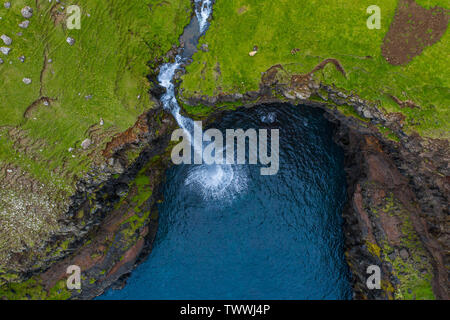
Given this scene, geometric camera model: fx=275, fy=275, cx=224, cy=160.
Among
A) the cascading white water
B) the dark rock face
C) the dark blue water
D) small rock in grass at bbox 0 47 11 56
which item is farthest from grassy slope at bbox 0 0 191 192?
the dark blue water

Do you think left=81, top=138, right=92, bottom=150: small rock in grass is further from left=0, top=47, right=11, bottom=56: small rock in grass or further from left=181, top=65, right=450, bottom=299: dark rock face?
left=0, top=47, right=11, bottom=56: small rock in grass

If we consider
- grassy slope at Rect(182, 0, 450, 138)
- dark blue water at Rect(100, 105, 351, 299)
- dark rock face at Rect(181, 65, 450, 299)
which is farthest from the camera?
dark blue water at Rect(100, 105, 351, 299)

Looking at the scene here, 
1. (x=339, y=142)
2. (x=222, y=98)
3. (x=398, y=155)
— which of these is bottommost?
(x=398, y=155)

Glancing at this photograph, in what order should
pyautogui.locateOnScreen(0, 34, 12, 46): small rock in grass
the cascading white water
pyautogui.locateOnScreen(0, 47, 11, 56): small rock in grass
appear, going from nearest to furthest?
pyautogui.locateOnScreen(0, 34, 12, 46): small rock in grass, pyautogui.locateOnScreen(0, 47, 11, 56): small rock in grass, the cascading white water

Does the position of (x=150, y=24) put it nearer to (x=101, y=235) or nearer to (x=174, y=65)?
(x=174, y=65)

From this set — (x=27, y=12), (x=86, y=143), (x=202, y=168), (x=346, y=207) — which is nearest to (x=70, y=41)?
(x=27, y=12)

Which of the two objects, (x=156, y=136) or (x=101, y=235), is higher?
(x=156, y=136)

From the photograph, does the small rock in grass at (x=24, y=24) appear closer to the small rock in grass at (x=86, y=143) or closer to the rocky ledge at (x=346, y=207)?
the small rock in grass at (x=86, y=143)
